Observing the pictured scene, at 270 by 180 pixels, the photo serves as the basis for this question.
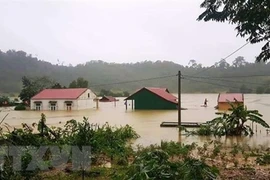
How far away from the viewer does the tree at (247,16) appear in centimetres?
513

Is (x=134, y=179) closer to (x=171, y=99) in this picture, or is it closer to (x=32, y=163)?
(x=32, y=163)

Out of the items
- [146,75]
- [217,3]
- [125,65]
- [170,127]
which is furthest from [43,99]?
[125,65]

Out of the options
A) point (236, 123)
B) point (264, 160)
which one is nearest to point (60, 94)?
point (236, 123)

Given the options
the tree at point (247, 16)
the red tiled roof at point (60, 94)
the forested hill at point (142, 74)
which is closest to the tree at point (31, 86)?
the red tiled roof at point (60, 94)

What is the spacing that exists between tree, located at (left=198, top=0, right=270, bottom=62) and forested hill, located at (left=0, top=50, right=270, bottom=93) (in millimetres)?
51815

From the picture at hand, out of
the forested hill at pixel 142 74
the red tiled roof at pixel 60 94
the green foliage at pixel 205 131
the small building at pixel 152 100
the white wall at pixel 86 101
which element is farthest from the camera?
the forested hill at pixel 142 74

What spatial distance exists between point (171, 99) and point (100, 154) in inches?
1165

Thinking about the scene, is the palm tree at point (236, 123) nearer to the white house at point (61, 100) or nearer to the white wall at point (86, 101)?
the white house at point (61, 100)

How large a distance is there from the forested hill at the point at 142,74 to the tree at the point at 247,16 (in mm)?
51815

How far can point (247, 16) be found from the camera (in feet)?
17.1

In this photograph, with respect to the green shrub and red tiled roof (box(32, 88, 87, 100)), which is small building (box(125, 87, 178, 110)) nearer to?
red tiled roof (box(32, 88, 87, 100))

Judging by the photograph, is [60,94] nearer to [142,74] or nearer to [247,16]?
[247,16]

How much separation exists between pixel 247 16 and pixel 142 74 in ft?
278

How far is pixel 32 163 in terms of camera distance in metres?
5.69
